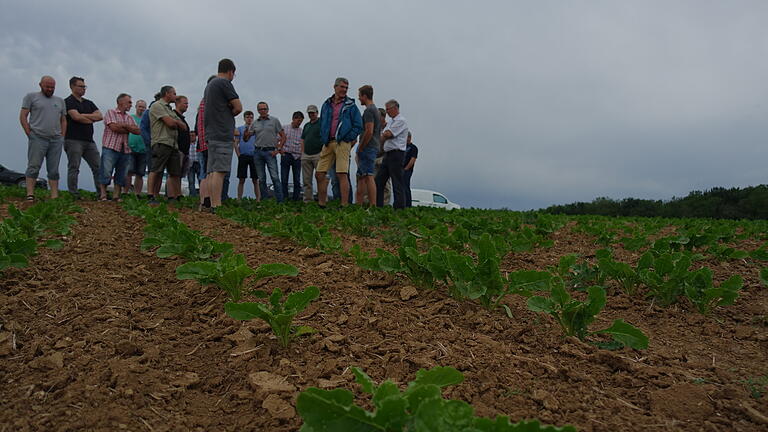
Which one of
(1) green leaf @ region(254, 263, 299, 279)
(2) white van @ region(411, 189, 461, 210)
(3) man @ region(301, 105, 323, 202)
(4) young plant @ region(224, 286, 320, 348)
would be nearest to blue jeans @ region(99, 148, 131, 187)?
(3) man @ region(301, 105, 323, 202)

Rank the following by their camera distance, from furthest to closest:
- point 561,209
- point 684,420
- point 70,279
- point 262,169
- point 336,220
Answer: point 561,209
point 262,169
point 336,220
point 70,279
point 684,420

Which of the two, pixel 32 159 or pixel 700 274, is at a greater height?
pixel 32 159

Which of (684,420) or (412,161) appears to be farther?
(412,161)

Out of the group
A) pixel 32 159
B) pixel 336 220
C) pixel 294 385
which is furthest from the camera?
pixel 32 159

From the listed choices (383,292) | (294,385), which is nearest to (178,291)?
(383,292)

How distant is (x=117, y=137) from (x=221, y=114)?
3466 mm

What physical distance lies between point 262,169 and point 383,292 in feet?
29.0

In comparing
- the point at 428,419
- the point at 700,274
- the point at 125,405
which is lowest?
the point at 125,405

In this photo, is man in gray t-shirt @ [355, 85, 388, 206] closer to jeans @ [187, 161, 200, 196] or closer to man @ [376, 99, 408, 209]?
man @ [376, 99, 408, 209]

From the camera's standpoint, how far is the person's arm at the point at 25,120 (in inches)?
315

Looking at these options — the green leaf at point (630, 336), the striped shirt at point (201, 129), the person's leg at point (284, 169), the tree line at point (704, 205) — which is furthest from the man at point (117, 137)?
the tree line at point (704, 205)

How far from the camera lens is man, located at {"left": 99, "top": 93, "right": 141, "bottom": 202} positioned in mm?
9148

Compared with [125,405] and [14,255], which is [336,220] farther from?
[125,405]

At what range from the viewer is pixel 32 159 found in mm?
8195
